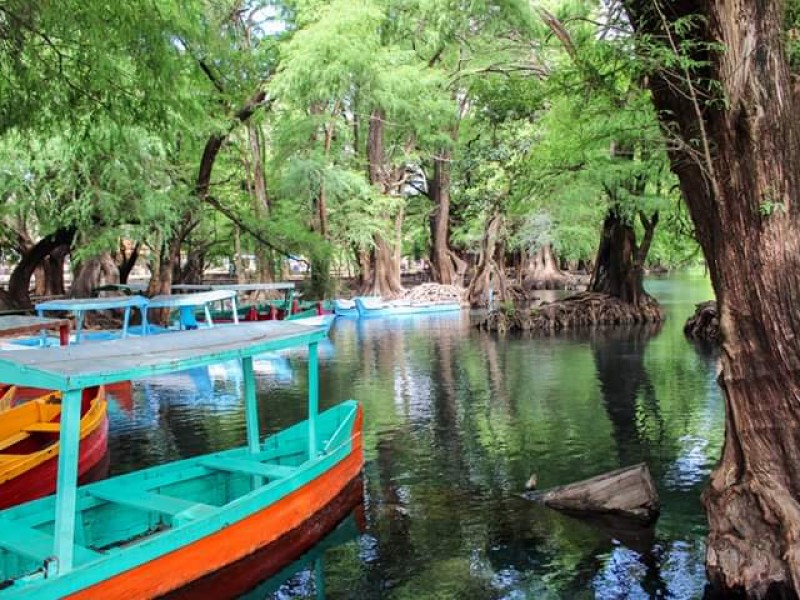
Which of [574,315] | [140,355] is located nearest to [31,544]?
[140,355]

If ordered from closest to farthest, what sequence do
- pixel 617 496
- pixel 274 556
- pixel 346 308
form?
pixel 274 556, pixel 617 496, pixel 346 308

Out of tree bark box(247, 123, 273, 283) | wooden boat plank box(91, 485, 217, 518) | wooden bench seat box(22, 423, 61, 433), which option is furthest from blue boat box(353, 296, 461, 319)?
wooden boat plank box(91, 485, 217, 518)

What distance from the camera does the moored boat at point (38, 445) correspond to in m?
9.01

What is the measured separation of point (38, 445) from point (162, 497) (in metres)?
4.06

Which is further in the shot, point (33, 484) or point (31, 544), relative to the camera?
point (33, 484)

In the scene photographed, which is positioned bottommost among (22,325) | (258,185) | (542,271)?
(22,325)

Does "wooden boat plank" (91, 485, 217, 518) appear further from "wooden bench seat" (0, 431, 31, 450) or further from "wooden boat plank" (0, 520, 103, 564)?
"wooden bench seat" (0, 431, 31, 450)

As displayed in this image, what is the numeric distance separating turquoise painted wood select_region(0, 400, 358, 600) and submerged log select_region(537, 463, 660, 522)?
2969 mm

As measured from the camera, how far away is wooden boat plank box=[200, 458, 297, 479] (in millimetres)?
8699

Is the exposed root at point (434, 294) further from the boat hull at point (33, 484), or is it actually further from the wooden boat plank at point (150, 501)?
the wooden boat plank at point (150, 501)

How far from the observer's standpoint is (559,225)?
1432 inches

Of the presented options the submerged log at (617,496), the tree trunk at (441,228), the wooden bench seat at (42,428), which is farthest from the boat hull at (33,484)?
the tree trunk at (441,228)

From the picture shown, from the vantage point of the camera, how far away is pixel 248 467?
8.92 m

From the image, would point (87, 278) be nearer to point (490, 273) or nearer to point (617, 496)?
point (490, 273)
